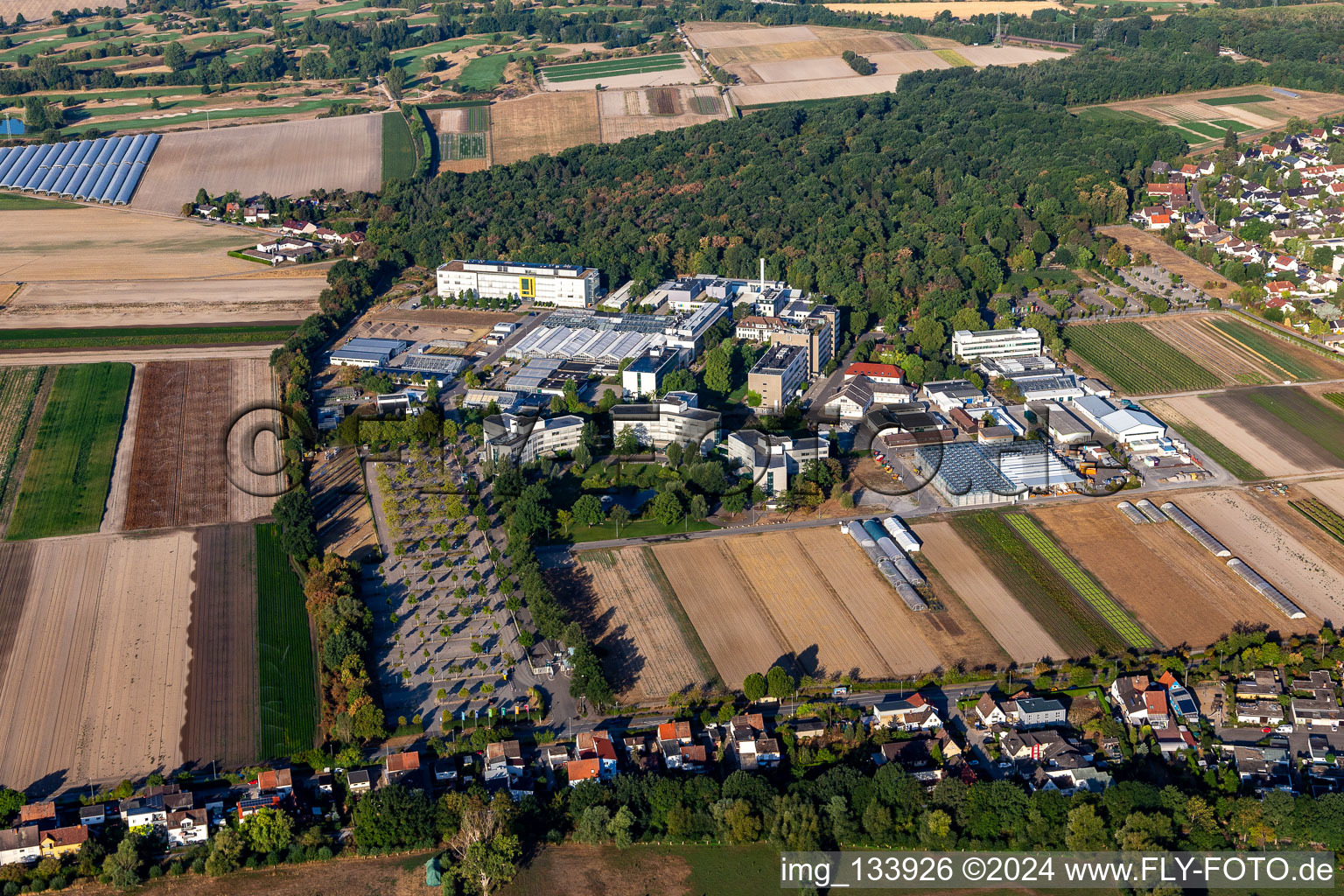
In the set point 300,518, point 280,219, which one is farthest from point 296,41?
point 300,518

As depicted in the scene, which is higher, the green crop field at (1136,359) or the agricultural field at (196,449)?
the agricultural field at (196,449)

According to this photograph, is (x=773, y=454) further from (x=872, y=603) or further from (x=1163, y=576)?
(x=1163, y=576)

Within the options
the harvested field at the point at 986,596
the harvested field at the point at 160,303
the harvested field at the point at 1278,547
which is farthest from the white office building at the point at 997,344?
the harvested field at the point at 160,303

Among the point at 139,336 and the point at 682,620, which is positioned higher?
the point at 139,336

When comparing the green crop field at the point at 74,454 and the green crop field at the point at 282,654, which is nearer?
the green crop field at the point at 282,654

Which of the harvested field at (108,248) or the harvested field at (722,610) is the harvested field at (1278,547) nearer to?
the harvested field at (722,610)

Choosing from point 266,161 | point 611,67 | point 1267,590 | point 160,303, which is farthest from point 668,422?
point 611,67
